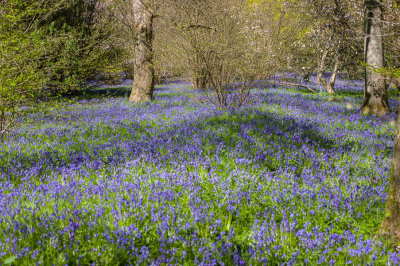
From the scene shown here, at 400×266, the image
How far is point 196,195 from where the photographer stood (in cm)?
358

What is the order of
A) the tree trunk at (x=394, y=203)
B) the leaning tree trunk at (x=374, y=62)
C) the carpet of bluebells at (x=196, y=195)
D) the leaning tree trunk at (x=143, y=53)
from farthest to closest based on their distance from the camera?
the leaning tree trunk at (x=143, y=53) → the leaning tree trunk at (x=374, y=62) → the tree trunk at (x=394, y=203) → the carpet of bluebells at (x=196, y=195)

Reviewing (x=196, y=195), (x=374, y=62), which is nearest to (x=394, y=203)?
(x=196, y=195)

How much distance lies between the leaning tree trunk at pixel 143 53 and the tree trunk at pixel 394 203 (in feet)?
33.6

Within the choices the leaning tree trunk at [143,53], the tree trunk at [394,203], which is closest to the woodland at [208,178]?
the tree trunk at [394,203]

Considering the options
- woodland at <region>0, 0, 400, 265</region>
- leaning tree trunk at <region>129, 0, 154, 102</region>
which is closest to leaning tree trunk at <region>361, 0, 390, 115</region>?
woodland at <region>0, 0, 400, 265</region>

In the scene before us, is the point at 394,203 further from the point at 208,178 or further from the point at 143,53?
the point at 143,53

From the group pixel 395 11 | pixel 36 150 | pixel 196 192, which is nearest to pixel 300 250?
pixel 196 192

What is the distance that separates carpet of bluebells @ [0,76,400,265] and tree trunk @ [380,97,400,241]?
0.51 ft

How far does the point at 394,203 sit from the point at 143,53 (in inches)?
425

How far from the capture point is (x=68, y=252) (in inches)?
96.7

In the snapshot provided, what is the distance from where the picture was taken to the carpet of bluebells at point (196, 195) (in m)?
2.58

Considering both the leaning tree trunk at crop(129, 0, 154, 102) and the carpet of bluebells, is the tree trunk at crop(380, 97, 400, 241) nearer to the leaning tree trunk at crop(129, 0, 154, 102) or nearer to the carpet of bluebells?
the carpet of bluebells

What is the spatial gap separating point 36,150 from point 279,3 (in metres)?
18.5

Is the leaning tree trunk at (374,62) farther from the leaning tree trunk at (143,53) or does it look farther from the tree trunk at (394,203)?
the leaning tree trunk at (143,53)
